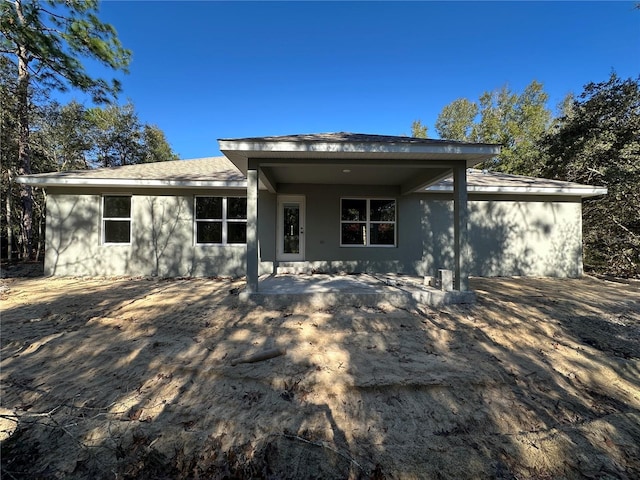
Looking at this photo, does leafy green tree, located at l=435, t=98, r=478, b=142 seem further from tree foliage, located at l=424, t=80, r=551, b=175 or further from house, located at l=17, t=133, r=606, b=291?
house, located at l=17, t=133, r=606, b=291

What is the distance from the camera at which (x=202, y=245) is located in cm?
891

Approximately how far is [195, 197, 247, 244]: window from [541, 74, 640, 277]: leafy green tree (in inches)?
507

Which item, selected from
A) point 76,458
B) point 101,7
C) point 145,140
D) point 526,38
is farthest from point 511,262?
point 145,140

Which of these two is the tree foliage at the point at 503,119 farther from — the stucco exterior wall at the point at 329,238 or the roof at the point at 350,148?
the roof at the point at 350,148

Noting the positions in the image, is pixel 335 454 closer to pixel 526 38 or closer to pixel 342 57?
pixel 342 57

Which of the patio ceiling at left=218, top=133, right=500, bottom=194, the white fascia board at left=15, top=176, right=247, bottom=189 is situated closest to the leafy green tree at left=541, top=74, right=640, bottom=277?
the patio ceiling at left=218, top=133, right=500, bottom=194

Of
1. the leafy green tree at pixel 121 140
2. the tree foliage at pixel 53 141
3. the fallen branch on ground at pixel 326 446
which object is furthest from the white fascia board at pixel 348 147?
the leafy green tree at pixel 121 140

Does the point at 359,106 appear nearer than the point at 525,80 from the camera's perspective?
Yes

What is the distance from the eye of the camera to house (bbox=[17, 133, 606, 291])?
873cm

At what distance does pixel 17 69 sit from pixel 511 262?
19.3 meters

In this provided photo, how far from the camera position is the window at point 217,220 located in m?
9.00

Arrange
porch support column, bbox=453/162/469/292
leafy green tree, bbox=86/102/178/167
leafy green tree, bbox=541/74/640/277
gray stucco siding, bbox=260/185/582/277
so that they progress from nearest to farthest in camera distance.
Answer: porch support column, bbox=453/162/469/292
gray stucco siding, bbox=260/185/582/277
leafy green tree, bbox=541/74/640/277
leafy green tree, bbox=86/102/178/167

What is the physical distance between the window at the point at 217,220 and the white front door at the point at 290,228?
1160 mm

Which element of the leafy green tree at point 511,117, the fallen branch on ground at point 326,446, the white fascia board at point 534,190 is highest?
the leafy green tree at point 511,117
